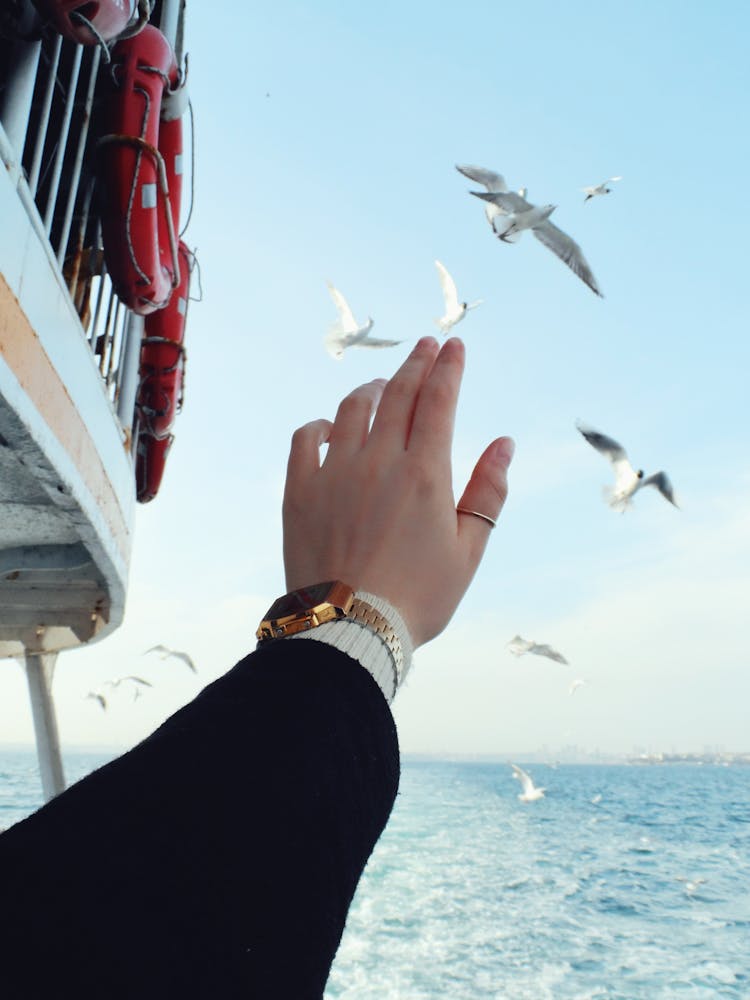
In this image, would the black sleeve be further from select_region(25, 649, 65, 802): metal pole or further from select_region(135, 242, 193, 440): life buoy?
select_region(25, 649, 65, 802): metal pole

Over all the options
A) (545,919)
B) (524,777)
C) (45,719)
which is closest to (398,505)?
(45,719)

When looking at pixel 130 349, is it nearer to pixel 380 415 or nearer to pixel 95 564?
pixel 95 564

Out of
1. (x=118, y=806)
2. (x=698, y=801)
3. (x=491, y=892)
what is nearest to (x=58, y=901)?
(x=118, y=806)

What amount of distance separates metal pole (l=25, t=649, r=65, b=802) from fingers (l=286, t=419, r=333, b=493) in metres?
7.84

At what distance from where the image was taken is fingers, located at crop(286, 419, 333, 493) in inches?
39.7

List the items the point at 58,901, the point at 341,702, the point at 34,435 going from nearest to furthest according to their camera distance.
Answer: the point at 58,901 < the point at 341,702 < the point at 34,435

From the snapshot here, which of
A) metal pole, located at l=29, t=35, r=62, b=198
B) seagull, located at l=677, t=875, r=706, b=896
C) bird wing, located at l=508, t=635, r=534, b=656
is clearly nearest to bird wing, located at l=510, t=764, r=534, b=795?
seagull, located at l=677, t=875, r=706, b=896

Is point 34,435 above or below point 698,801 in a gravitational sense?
above

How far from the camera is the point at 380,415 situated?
0.98 meters

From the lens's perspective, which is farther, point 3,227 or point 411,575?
point 3,227

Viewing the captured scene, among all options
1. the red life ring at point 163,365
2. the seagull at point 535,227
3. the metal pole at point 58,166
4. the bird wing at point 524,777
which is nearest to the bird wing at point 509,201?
the seagull at point 535,227

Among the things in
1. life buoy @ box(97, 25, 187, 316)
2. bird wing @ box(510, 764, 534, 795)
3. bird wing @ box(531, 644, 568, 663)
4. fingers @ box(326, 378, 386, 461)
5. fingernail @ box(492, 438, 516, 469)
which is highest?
life buoy @ box(97, 25, 187, 316)

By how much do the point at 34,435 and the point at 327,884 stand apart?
316 cm

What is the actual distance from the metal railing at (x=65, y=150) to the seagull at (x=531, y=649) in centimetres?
962
